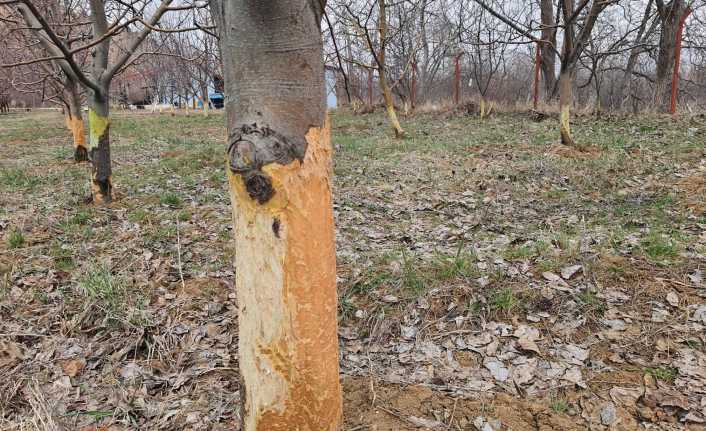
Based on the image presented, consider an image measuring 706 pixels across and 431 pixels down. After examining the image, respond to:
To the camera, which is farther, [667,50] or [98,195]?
[667,50]

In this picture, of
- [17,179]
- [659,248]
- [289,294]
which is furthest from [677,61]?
[17,179]

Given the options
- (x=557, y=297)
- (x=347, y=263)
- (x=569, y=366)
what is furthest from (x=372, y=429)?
(x=347, y=263)

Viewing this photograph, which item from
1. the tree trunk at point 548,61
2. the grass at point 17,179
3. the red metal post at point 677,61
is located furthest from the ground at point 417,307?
the tree trunk at point 548,61

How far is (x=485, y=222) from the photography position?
4324mm

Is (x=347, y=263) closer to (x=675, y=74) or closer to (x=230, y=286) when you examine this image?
(x=230, y=286)

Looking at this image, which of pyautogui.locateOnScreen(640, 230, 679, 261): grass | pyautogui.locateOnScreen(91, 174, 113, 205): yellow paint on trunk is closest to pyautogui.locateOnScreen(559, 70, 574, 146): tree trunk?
pyautogui.locateOnScreen(640, 230, 679, 261): grass

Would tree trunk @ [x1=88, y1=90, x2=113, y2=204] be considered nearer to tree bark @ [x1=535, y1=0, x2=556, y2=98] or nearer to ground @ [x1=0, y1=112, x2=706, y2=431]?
ground @ [x1=0, y1=112, x2=706, y2=431]

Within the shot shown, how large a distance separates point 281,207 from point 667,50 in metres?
12.8

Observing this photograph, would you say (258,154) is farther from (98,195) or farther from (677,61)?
(677,61)

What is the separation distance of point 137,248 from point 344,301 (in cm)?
216

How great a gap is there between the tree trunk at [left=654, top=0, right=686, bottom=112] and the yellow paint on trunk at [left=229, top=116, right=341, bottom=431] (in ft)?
39.4

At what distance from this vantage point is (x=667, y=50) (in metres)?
10.6

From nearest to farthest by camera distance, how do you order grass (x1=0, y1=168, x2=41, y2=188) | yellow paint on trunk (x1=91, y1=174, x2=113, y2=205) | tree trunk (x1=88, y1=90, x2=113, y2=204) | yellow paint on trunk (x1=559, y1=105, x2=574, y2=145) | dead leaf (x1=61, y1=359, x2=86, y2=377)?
dead leaf (x1=61, y1=359, x2=86, y2=377)
tree trunk (x1=88, y1=90, x2=113, y2=204)
yellow paint on trunk (x1=91, y1=174, x2=113, y2=205)
grass (x1=0, y1=168, x2=41, y2=188)
yellow paint on trunk (x1=559, y1=105, x2=574, y2=145)

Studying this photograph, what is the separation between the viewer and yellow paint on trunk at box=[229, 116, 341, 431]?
4.21ft
